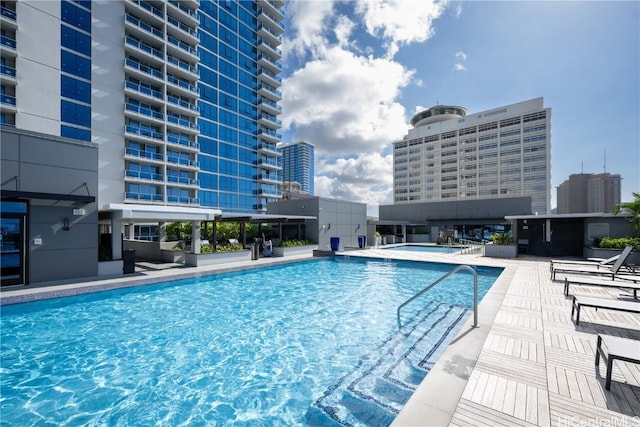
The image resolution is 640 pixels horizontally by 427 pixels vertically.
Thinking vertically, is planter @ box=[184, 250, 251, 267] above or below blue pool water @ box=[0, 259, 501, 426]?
above

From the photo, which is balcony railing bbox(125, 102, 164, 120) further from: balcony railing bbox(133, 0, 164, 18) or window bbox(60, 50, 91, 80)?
balcony railing bbox(133, 0, 164, 18)

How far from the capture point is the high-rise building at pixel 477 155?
206ft

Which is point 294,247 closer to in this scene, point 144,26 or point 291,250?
point 291,250

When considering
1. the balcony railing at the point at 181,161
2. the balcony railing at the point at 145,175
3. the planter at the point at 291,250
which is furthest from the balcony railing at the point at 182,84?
the planter at the point at 291,250

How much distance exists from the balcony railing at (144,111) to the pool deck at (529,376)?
120 feet

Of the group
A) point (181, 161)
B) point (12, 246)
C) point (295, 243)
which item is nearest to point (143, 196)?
point (181, 161)

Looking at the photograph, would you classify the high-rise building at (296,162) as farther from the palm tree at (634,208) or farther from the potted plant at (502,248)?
the palm tree at (634,208)

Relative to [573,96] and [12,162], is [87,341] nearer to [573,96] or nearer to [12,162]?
[12,162]

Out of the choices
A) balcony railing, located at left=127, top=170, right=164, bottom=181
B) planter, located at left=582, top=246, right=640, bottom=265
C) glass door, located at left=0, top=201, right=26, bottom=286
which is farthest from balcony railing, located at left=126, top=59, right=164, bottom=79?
planter, located at left=582, top=246, right=640, bottom=265

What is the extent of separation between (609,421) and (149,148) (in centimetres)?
3803

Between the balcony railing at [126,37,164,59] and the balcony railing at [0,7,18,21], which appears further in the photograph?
the balcony railing at [126,37,164,59]

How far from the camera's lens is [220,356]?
5086mm

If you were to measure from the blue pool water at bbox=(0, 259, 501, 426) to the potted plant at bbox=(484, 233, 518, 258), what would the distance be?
855 centimetres

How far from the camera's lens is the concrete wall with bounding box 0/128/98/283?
9016mm
